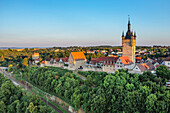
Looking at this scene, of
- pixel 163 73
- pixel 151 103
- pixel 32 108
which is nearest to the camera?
pixel 151 103

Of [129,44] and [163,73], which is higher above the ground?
[129,44]

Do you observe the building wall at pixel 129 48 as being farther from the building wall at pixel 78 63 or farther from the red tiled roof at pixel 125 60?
the building wall at pixel 78 63

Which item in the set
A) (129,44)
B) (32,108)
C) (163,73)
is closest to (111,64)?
(129,44)

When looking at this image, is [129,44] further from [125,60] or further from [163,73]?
[163,73]

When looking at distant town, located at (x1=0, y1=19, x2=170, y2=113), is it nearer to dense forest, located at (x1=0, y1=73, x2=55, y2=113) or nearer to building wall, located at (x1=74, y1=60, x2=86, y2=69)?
dense forest, located at (x1=0, y1=73, x2=55, y2=113)

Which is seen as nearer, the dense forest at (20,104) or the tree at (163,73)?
the dense forest at (20,104)

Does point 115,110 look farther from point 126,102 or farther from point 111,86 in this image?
point 111,86

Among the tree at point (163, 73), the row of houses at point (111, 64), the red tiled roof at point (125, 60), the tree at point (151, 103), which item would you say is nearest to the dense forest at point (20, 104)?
the tree at point (151, 103)

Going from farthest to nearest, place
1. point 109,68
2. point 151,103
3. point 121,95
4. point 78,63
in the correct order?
point 78,63 → point 109,68 → point 121,95 → point 151,103

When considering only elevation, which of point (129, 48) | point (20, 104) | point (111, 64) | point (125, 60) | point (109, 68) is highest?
point (129, 48)

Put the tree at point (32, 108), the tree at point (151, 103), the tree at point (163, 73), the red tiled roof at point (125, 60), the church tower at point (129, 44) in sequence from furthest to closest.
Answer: the church tower at point (129, 44), the red tiled roof at point (125, 60), the tree at point (163, 73), the tree at point (32, 108), the tree at point (151, 103)

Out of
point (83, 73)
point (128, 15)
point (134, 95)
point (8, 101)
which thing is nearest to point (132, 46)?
point (128, 15)
